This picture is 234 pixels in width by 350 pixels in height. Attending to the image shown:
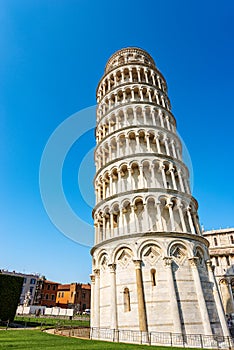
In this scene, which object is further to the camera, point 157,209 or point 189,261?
point 157,209

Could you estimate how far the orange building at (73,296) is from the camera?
65812 millimetres

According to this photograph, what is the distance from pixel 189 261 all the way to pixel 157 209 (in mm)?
4503

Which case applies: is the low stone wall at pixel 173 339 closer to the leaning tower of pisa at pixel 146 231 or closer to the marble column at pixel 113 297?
the leaning tower of pisa at pixel 146 231

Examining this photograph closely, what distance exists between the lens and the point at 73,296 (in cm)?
6600

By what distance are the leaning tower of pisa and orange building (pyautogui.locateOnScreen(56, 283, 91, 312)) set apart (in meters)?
52.8

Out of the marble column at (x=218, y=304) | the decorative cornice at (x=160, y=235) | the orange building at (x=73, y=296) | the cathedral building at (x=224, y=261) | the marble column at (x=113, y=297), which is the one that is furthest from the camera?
the orange building at (x=73, y=296)

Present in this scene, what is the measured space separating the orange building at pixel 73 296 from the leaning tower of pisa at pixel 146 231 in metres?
52.8

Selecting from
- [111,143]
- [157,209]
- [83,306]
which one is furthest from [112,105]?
[83,306]

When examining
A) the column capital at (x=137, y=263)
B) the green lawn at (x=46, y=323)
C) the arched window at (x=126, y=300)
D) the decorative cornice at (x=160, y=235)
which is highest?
the decorative cornice at (x=160, y=235)

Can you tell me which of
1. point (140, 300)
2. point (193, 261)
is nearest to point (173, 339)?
point (140, 300)

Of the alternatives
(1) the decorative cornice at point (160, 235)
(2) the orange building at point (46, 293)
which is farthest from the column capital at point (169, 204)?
(2) the orange building at point (46, 293)

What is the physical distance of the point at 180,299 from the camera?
15.8 m

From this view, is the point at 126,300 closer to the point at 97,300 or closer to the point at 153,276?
the point at 153,276

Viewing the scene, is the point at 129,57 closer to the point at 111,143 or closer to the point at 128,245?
the point at 111,143
